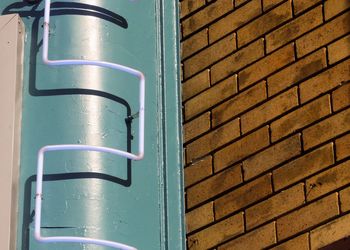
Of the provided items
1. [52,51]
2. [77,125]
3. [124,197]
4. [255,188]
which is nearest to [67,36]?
[52,51]

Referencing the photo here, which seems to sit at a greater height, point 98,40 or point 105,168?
point 98,40

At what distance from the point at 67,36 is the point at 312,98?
3.91ft

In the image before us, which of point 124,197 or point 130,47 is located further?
point 130,47

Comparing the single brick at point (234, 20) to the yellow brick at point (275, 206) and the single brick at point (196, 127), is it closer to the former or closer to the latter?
the single brick at point (196, 127)

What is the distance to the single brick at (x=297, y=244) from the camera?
14.5ft

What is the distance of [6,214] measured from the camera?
4.67 m

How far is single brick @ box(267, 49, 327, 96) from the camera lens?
4.72 meters

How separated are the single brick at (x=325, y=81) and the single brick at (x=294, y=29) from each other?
9.7 inches

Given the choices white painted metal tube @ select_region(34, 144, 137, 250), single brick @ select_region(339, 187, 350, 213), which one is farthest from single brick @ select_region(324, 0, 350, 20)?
white painted metal tube @ select_region(34, 144, 137, 250)

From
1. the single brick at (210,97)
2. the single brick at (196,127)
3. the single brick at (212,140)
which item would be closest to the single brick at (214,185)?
the single brick at (212,140)

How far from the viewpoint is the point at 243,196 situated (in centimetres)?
474

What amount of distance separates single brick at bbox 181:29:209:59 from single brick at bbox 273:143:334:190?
845 millimetres

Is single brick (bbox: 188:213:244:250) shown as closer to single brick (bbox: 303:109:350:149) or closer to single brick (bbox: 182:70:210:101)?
single brick (bbox: 303:109:350:149)

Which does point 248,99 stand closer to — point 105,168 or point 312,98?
point 312,98
